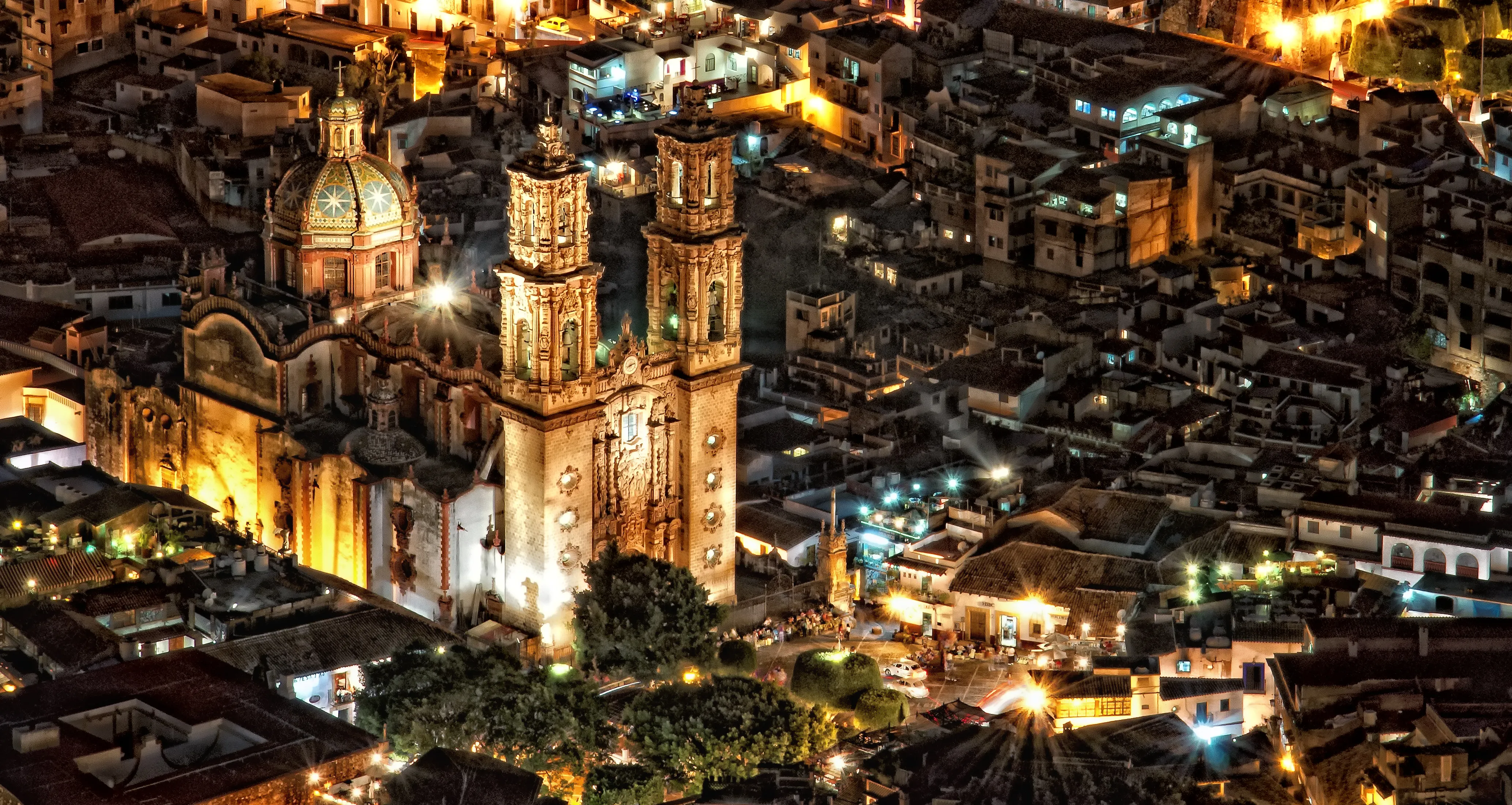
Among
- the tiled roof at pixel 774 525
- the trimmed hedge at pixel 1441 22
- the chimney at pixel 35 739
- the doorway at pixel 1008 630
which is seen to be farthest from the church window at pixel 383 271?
the trimmed hedge at pixel 1441 22

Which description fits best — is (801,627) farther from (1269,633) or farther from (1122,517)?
(1269,633)

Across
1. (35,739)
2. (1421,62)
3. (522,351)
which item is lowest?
(35,739)

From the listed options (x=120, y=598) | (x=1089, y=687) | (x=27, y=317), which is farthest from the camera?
(x=27, y=317)

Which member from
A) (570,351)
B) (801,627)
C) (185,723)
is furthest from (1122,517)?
(185,723)

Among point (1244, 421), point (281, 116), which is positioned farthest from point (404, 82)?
point (1244, 421)

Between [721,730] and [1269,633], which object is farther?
[1269,633]

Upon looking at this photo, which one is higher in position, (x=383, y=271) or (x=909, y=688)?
(x=383, y=271)

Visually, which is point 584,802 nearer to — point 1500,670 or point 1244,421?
point 1500,670
